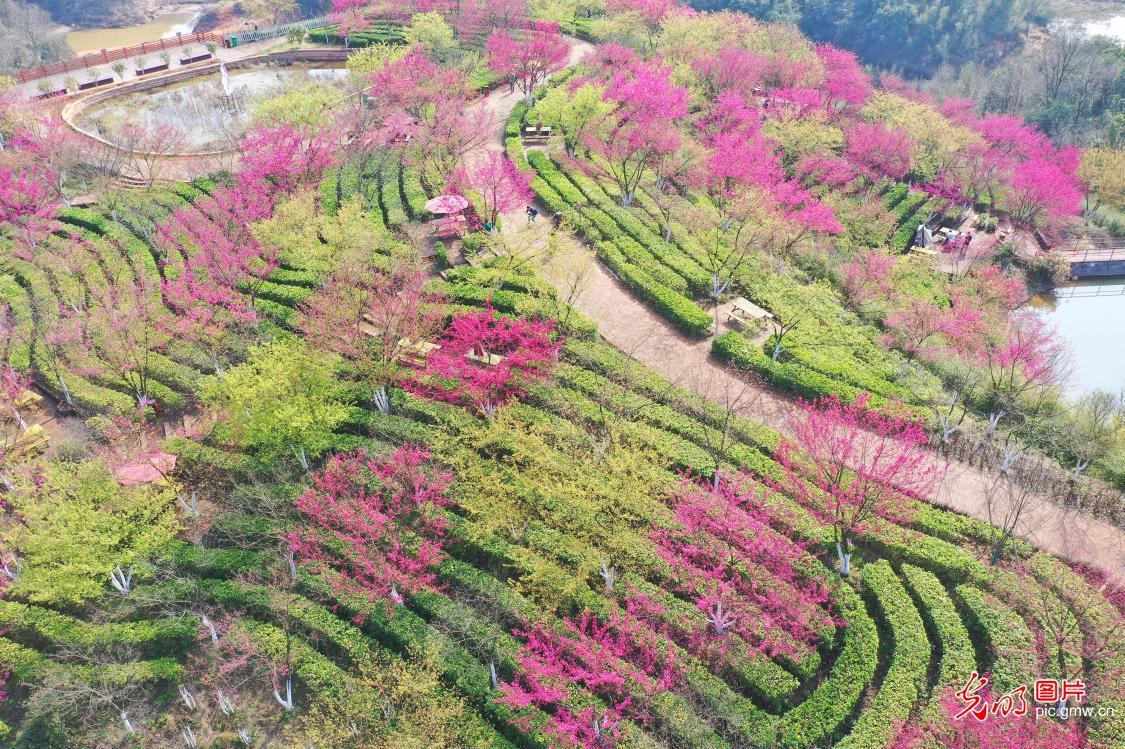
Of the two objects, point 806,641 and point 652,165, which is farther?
point 652,165

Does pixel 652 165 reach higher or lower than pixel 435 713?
higher

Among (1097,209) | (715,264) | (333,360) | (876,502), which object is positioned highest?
(1097,209)

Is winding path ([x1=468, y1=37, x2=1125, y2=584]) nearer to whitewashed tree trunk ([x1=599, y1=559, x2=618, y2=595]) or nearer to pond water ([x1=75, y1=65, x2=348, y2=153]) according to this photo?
whitewashed tree trunk ([x1=599, y1=559, x2=618, y2=595])

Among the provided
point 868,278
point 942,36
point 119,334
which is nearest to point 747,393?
point 868,278

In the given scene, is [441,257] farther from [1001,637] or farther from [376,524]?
[1001,637]

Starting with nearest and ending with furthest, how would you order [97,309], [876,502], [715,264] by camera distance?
[876,502] → [97,309] → [715,264]

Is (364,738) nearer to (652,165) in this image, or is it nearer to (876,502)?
(876,502)

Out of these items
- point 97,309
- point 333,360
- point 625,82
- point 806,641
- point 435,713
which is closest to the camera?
point 435,713

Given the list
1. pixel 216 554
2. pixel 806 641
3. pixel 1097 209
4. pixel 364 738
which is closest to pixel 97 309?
pixel 216 554
